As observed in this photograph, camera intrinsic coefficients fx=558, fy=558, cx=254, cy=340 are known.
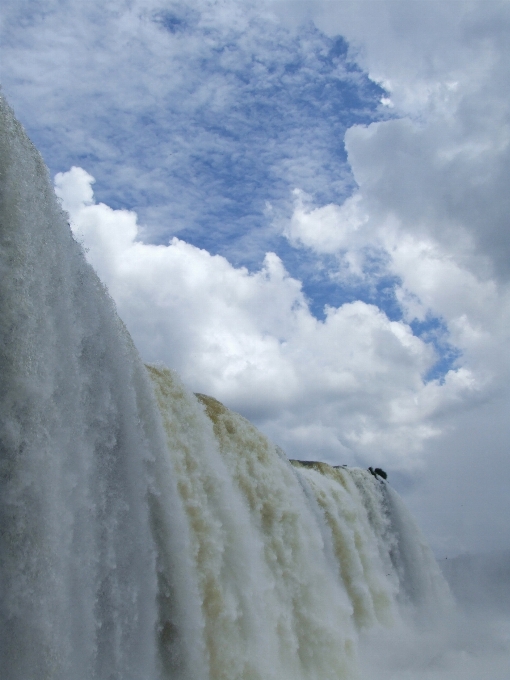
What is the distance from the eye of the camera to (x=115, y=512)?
516cm

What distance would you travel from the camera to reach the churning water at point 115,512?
3898mm

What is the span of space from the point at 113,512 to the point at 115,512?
2 centimetres

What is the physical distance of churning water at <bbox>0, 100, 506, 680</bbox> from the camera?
12.8ft

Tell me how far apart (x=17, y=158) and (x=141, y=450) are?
296 centimetres

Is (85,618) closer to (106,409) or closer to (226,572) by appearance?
(106,409)

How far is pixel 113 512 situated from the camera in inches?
202

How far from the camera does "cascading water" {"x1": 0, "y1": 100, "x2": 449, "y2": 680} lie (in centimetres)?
390

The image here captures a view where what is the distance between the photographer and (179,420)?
805 centimetres

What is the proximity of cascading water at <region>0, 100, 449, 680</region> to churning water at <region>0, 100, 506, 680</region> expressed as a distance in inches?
0.6

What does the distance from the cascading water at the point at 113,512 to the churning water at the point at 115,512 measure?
0.02 meters

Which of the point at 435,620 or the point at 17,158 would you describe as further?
the point at 435,620

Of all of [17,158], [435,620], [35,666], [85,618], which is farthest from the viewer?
[435,620]

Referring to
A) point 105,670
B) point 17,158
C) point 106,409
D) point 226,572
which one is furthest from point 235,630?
point 17,158

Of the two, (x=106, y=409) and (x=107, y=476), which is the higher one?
(x=106, y=409)
